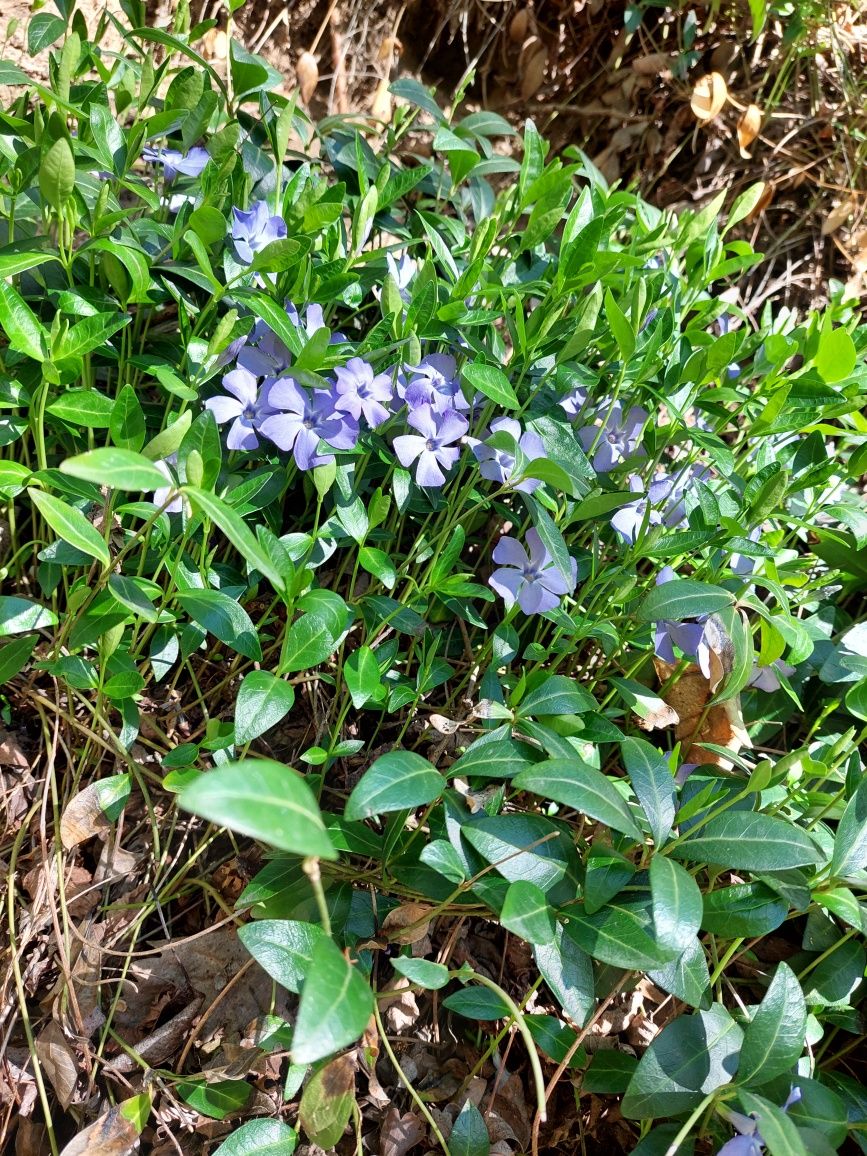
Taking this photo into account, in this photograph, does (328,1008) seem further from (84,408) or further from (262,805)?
(84,408)

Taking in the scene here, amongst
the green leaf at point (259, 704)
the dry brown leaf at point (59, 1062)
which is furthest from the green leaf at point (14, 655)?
the dry brown leaf at point (59, 1062)

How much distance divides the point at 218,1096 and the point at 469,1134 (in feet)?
0.87

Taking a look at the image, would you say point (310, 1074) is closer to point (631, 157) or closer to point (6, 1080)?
point (6, 1080)

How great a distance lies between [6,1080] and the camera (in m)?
1.05

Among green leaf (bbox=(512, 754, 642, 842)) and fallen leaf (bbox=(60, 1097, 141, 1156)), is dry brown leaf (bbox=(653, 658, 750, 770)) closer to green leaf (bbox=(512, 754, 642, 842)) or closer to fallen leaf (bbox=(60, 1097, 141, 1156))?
green leaf (bbox=(512, 754, 642, 842))

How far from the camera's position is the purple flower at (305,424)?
1075 millimetres

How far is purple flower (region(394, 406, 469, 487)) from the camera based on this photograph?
1.13 m

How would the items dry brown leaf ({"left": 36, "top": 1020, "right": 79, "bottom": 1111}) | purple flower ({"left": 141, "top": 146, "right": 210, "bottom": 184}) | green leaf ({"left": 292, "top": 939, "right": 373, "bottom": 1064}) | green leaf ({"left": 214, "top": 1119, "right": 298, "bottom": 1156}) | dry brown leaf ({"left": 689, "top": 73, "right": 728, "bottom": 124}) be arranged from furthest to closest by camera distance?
dry brown leaf ({"left": 689, "top": 73, "right": 728, "bottom": 124}), purple flower ({"left": 141, "top": 146, "right": 210, "bottom": 184}), dry brown leaf ({"left": 36, "top": 1020, "right": 79, "bottom": 1111}), green leaf ({"left": 214, "top": 1119, "right": 298, "bottom": 1156}), green leaf ({"left": 292, "top": 939, "right": 373, "bottom": 1064})

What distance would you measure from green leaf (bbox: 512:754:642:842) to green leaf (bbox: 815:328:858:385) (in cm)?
63

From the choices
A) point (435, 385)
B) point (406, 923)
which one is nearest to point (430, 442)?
point (435, 385)

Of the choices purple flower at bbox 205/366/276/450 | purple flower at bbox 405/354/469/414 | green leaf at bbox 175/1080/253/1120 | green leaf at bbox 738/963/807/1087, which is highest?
purple flower at bbox 405/354/469/414

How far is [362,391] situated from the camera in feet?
3.68

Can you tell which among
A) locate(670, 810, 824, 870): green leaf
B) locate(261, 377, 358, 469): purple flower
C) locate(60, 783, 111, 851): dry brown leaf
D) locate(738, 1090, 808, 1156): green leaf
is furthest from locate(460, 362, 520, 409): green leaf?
locate(738, 1090, 808, 1156): green leaf

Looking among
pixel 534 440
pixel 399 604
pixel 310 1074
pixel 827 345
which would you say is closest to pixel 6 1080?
pixel 310 1074
